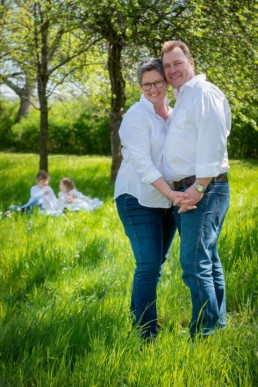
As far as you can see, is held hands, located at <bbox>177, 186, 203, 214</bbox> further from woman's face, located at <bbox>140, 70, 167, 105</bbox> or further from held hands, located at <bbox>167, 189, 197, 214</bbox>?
woman's face, located at <bbox>140, 70, 167, 105</bbox>

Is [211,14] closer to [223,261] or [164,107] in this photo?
[223,261]

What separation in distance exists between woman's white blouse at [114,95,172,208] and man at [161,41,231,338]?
11 cm

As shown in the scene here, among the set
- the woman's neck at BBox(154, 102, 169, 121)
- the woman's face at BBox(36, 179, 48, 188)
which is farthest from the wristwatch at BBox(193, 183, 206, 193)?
the woman's face at BBox(36, 179, 48, 188)

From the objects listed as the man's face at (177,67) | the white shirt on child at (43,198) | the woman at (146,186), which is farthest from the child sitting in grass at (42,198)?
the man's face at (177,67)

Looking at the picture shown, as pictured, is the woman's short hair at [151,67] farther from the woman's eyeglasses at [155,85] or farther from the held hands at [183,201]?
the held hands at [183,201]

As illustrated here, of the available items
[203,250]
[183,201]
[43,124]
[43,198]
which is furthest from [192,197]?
[43,124]

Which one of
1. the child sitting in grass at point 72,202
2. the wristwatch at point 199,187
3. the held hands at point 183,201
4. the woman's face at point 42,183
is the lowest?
the child sitting in grass at point 72,202

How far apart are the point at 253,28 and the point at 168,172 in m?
3.91

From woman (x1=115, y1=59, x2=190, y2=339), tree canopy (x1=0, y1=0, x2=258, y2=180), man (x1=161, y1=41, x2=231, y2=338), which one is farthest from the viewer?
tree canopy (x1=0, y1=0, x2=258, y2=180)

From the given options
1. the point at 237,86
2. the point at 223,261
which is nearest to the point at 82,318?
the point at 223,261

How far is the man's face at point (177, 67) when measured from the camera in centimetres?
318

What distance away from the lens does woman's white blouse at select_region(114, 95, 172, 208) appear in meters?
3.20

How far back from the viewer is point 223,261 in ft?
16.0

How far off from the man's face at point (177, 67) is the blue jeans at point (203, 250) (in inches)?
24.7
